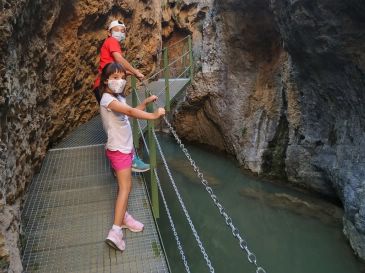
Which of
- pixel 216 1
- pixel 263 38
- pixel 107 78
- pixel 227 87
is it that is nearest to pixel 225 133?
pixel 227 87

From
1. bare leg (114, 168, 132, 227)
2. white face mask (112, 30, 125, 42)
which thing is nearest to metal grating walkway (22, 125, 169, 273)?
bare leg (114, 168, 132, 227)

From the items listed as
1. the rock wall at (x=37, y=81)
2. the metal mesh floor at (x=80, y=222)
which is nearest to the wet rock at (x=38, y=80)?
the rock wall at (x=37, y=81)

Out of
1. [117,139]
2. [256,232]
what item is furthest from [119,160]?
[256,232]

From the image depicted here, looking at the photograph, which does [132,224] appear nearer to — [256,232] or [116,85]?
[116,85]

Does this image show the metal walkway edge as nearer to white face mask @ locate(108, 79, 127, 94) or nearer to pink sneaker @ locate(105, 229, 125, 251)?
pink sneaker @ locate(105, 229, 125, 251)

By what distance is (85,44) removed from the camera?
7133 mm

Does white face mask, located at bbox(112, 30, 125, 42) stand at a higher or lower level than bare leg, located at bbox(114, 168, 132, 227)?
higher

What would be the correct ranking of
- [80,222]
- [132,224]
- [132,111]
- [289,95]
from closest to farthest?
[132,111] < [132,224] < [80,222] < [289,95]

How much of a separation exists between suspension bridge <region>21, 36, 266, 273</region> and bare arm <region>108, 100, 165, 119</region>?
317mm

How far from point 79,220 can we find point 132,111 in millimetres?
1468

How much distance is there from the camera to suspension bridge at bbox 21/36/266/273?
321 centimetres

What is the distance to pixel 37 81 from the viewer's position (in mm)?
4645

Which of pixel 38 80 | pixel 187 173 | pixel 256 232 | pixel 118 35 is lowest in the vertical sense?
pixel 187 173

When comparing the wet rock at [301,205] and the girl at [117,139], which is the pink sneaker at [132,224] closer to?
the girl at [117,139]
